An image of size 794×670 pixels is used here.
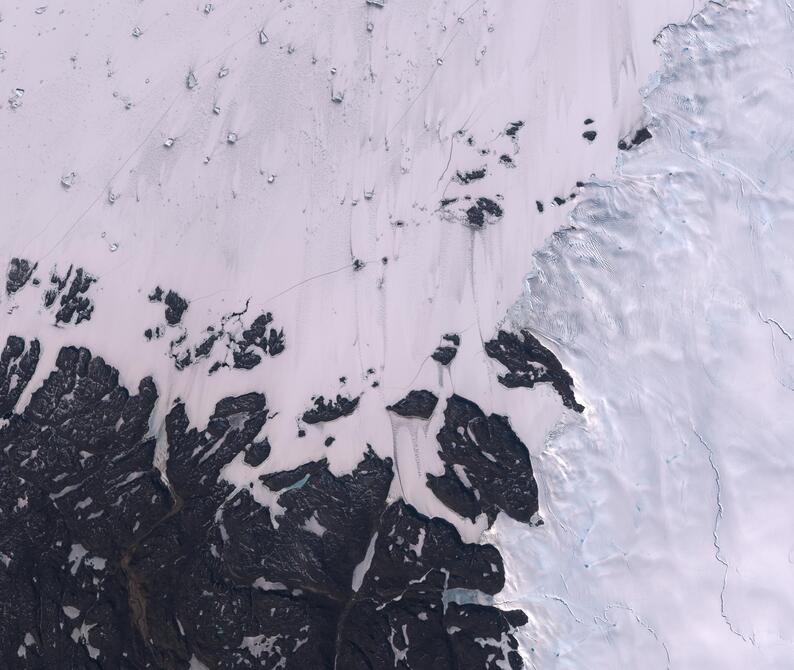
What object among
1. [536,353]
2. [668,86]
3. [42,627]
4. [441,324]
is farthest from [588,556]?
[42,627]

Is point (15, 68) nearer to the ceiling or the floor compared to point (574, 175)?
nearer to the ceiling

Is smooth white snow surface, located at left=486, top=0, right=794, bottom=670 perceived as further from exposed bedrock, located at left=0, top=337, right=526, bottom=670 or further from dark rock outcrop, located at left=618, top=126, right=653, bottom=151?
exposed bedrock, located at left=0, top=337, right=526, bottom=670

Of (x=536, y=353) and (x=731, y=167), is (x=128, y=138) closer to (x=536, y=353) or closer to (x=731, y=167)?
(x=536, y=353)

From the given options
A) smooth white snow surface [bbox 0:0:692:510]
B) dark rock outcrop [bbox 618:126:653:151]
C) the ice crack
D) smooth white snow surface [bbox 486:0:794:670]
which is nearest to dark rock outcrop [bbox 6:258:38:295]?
smooth white snow surface [bbox 0:0:692:510]

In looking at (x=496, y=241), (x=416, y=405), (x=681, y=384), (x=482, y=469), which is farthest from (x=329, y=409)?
(x=681, y=384)

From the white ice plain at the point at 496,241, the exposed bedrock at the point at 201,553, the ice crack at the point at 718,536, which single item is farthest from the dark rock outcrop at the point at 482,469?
the ice crack at the point at 718,536

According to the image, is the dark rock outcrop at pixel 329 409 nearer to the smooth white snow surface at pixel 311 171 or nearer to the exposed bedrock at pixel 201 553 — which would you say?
the smooth white snow surface at pixel 311 171
